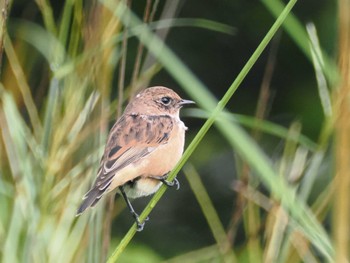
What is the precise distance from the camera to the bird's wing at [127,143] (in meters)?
2.40

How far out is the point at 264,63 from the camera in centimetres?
613

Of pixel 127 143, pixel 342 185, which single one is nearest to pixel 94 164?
pixel 127 143

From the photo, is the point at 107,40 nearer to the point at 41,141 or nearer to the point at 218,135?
the point at 41,141

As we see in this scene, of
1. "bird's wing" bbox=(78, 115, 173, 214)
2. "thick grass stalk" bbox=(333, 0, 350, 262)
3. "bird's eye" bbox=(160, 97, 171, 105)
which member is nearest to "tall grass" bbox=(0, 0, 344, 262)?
"bird's wing" bbox=(78, 115, 173, 214)

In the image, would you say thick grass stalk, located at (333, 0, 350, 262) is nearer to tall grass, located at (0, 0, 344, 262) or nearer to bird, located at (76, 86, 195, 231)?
tall grass, located at (0, 0, 344, 262)

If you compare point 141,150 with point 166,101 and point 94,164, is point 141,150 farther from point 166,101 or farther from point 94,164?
point 166,101

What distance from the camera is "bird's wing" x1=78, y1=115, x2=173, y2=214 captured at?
2.40 meters

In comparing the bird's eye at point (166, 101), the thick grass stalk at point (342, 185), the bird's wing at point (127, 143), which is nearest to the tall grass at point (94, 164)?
the bird's wing at point (127, 143)

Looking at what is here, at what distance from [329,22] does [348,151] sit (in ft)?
13.4

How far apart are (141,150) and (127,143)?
61 mm

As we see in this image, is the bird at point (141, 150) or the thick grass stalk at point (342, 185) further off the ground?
the thick grass stalk at point (342, 185)

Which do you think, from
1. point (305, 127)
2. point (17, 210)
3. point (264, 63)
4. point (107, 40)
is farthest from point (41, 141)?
point (264, 63)

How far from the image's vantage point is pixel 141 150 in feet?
9.07

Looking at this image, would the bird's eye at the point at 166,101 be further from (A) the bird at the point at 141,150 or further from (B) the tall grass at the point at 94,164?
(B) the tall grass at the point at 94,164
